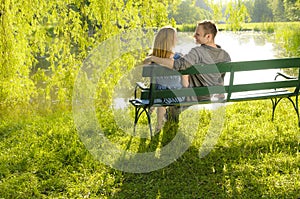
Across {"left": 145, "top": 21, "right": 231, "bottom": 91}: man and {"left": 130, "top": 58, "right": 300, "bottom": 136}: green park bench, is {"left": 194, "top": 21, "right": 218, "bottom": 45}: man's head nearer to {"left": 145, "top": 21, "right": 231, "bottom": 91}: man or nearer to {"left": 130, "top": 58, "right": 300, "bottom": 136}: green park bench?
{"left": 145, "top": 21, "right": 231, "bottom": 91}: man

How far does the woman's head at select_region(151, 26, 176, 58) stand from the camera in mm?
4035

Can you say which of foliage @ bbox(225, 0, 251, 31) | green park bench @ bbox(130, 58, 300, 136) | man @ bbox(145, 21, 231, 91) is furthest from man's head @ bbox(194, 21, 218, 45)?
foliage @ bbox(225, 0, 251, 31)

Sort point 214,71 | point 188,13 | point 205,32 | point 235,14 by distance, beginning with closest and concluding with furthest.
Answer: point 214,71, point 205,32, point 235,14, point 188,13

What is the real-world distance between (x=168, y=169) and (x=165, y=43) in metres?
1.13

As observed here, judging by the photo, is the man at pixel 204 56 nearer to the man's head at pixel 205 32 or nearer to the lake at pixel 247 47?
the man's head at pixel 205 32

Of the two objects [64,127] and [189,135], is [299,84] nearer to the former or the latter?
[189,135]

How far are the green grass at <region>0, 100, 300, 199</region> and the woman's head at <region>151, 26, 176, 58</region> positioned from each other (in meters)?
0.82

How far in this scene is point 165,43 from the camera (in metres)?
4.04

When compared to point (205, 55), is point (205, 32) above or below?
above

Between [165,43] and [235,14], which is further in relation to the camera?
[235,14]

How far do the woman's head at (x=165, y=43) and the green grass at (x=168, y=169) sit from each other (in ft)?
2.68

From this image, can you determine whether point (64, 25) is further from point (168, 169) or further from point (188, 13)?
point (168, 169)

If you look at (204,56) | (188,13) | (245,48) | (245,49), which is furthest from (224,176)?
(245,48)

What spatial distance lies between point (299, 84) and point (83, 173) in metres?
2.23
